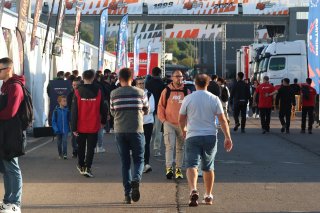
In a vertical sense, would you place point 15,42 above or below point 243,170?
above

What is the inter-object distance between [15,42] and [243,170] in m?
8.32

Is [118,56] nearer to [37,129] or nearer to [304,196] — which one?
[37,129]

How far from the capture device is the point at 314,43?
1104 inches

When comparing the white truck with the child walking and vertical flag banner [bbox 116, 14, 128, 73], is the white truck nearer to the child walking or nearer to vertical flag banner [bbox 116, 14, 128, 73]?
vertical flag banner [bbox 116, 14, 128, 73]

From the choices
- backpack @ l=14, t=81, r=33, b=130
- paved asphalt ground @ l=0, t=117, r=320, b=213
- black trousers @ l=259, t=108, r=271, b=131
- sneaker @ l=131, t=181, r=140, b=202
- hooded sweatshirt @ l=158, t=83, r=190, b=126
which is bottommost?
black trousers @ l=259, t=108, r=271, b=131

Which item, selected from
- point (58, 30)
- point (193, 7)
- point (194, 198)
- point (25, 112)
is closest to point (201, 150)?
point (194, 198)

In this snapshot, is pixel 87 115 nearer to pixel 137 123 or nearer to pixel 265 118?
pixel 137 123

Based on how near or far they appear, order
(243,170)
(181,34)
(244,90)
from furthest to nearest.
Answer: (181,34), (244,90), (243,170)

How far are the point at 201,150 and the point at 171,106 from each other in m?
2.75

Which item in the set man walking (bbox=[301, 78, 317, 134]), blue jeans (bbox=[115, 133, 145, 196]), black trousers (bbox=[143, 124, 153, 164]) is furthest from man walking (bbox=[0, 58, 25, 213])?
man walking (bbox=[301, 78, 317, 134])

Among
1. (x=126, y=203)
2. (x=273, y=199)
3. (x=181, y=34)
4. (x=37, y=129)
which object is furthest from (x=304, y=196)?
(x=181, y=34)

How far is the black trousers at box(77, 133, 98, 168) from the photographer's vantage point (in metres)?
13.7

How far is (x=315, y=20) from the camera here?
91.7 ft

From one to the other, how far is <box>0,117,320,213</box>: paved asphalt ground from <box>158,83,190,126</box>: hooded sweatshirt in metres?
0.97
